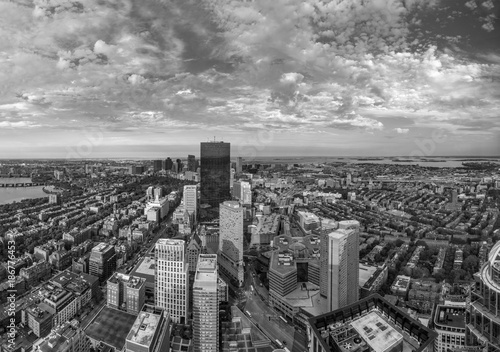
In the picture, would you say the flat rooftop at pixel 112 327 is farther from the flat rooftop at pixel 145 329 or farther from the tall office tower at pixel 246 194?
the tall office tower at pixel 246 194

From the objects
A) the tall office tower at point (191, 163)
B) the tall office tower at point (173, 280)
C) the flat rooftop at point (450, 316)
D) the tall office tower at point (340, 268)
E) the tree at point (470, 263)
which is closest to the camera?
the flat rooftop at point (450, 316)

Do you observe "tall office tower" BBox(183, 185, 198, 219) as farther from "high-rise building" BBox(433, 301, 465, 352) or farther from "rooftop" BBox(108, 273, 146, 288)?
"high-rise building" BBox(433, 301, 465, 352)

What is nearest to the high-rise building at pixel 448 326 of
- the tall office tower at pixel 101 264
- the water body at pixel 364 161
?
the water body at pixel 364 161

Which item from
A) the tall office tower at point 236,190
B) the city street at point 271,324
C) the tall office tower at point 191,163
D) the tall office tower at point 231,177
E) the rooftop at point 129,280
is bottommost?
the city street at point 271,324

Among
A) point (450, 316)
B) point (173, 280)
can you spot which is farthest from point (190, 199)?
point (450, 316)

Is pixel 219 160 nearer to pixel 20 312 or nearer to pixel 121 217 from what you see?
pixel 121 217

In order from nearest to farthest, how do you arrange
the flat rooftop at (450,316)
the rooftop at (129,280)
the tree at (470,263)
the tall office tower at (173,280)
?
the flat rooftop at (450,316) → the tall office tower at (173,280) → the rooftop at (129,280) → the tree at (470,263)

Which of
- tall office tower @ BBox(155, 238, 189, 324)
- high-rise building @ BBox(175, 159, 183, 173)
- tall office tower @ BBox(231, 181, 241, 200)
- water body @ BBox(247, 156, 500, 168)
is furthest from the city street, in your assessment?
high-rise building @ BBox(175, 159, 183, 173)
